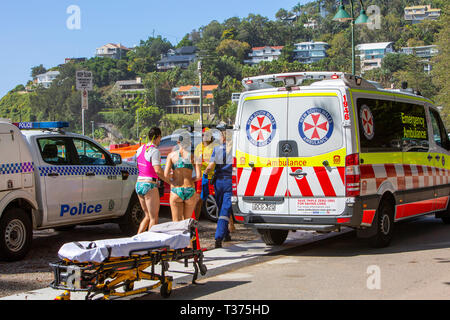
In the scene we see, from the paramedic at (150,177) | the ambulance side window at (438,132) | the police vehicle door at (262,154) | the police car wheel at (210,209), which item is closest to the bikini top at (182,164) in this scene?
the paramedic at (150,177)

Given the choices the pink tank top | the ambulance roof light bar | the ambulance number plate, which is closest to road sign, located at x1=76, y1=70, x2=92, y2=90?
the ambulance roof light bar

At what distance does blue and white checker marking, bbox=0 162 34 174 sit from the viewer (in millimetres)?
8305

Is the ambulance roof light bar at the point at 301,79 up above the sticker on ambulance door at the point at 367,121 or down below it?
above

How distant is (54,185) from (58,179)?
0.12m

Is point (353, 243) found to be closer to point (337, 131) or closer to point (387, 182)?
point (387, 182)

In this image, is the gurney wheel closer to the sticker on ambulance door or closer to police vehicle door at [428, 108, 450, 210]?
the sticker on ambulance door

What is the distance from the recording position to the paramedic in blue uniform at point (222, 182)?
9672 mm

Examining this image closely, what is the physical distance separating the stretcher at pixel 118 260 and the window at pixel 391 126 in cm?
333

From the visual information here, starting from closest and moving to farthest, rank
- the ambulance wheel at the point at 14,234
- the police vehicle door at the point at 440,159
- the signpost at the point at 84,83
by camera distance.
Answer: the ambulance wheel at the point at 14,234, the police vehicle door at the point at 440,159, the signpost at the point at 84,83

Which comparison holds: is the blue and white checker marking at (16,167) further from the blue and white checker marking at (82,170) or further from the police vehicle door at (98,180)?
the police vehicle door at (98,180)

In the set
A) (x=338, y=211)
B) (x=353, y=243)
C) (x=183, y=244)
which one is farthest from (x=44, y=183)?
(x=353, y=243)

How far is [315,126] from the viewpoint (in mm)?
8680

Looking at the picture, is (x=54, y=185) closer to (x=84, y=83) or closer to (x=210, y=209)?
(x=210, y=209)

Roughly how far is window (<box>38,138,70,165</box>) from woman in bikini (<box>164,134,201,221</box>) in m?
1.83
